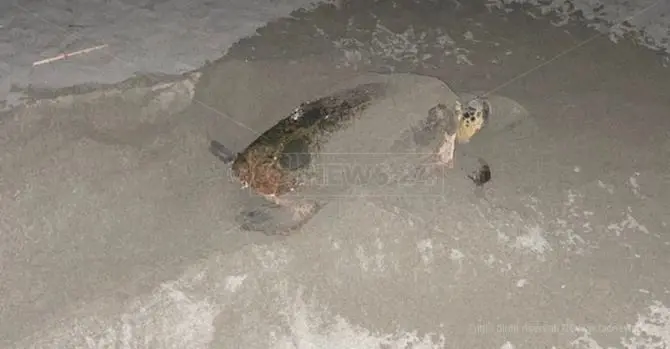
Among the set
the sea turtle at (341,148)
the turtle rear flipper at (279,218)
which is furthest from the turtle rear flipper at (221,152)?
the turtle rear flipper at (279,218)

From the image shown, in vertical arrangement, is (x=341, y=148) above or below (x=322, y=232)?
above

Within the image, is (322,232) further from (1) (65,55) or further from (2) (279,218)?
(1) (65,55)

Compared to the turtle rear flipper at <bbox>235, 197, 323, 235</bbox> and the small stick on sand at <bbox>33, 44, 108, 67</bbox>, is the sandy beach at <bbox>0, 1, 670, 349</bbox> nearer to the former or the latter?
the turtle rear flipper at <bbox>235, 197, 323, 235</bbox>

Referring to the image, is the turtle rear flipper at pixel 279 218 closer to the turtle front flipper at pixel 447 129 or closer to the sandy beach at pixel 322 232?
the sandy beach at pixel 322 232

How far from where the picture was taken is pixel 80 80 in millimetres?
1838

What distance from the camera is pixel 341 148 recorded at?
149cm

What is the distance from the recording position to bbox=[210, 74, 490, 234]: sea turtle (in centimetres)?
146

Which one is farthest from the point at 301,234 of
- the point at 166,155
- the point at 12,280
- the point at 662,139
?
the point at 662,139

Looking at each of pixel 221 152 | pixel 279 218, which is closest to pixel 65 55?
pixel 221 152

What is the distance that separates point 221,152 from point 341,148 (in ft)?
0.98

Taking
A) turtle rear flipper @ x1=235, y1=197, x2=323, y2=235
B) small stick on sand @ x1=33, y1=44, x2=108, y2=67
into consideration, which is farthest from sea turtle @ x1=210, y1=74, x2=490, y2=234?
small stick on sand @ x1=33, y1=44, x2=108, y2=67

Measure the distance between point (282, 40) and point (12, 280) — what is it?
986 millimetres

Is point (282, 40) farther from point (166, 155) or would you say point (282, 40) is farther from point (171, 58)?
point (166, 155)

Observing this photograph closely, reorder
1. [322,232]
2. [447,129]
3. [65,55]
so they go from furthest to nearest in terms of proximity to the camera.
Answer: [65,55] < [447,129] < [322,232]
